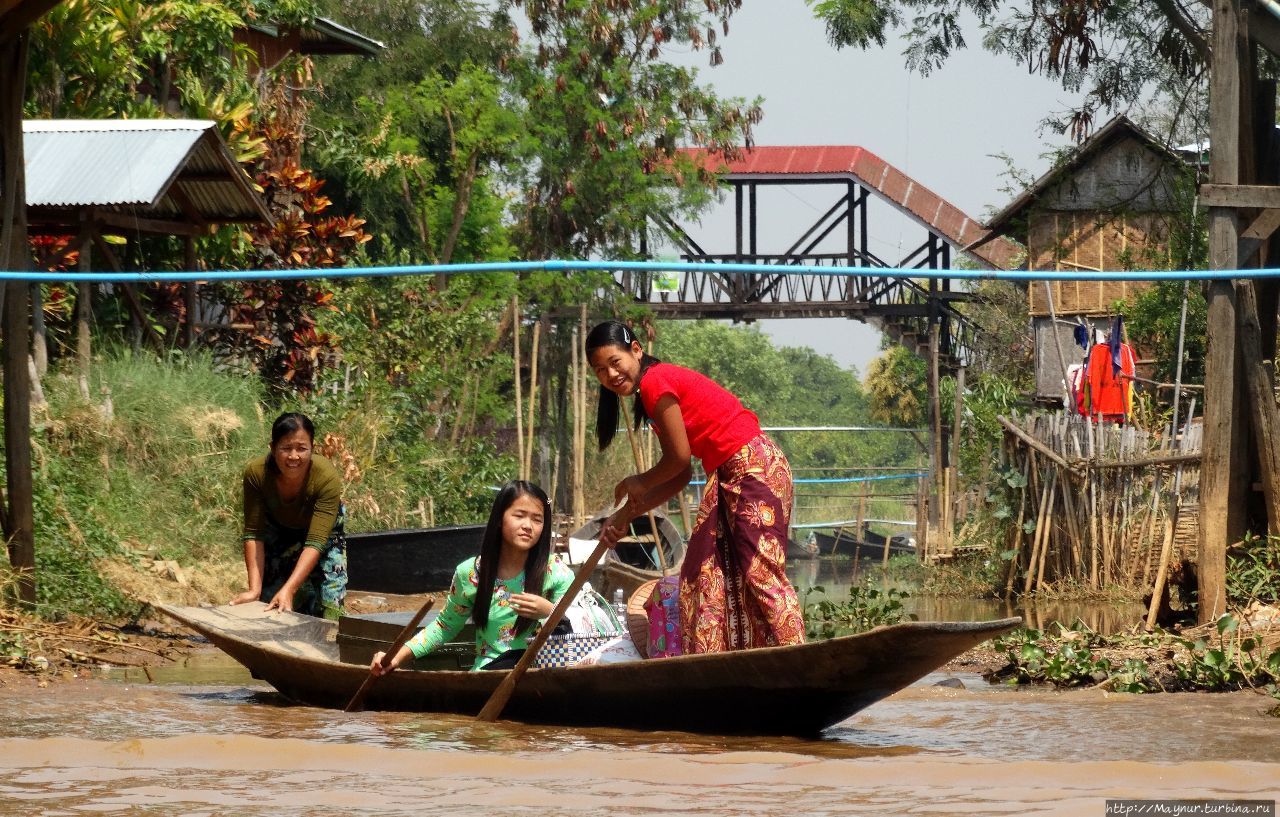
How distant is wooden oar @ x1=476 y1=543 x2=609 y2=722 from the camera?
18.5 ft

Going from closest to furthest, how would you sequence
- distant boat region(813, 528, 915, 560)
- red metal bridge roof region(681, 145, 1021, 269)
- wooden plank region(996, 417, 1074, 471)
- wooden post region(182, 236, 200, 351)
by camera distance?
wooden plank region(996, 417, 1074, 471) → wooden post region(182, 236, 200, 351) → distant boat region(813, 528, 915, 560) → red metal bridge roof region(681, 145, 1021, 269)

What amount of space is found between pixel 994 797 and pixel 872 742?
1233mm

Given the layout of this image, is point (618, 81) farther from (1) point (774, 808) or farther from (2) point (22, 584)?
(1) point (774, 808)

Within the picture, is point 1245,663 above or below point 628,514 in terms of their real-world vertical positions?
below

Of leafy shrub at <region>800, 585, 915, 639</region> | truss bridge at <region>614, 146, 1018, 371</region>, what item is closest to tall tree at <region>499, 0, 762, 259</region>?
truss bridge at <region>614, 146, 1018, 371</region>

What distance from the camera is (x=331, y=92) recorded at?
2500cm

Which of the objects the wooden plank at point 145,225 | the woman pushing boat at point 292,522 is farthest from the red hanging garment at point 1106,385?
the woman pushing boat at point 292,522

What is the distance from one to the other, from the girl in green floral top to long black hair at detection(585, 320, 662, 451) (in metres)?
0.36

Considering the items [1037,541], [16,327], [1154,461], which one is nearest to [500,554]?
[16,327]

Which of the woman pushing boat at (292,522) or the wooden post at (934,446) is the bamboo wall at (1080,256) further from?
the woman pushing boat at (292,522)

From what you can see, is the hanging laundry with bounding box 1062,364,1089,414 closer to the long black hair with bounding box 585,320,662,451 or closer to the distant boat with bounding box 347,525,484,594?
the distant boat with bounding box 347,525,484,594

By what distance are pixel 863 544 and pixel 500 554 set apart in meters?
16.8

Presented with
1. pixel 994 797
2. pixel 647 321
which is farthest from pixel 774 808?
pixel 647 321

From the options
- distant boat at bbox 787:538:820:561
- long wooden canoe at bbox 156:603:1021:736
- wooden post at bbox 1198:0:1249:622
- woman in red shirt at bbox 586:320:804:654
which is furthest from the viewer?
distant boat at bbox 787:538:820:561
